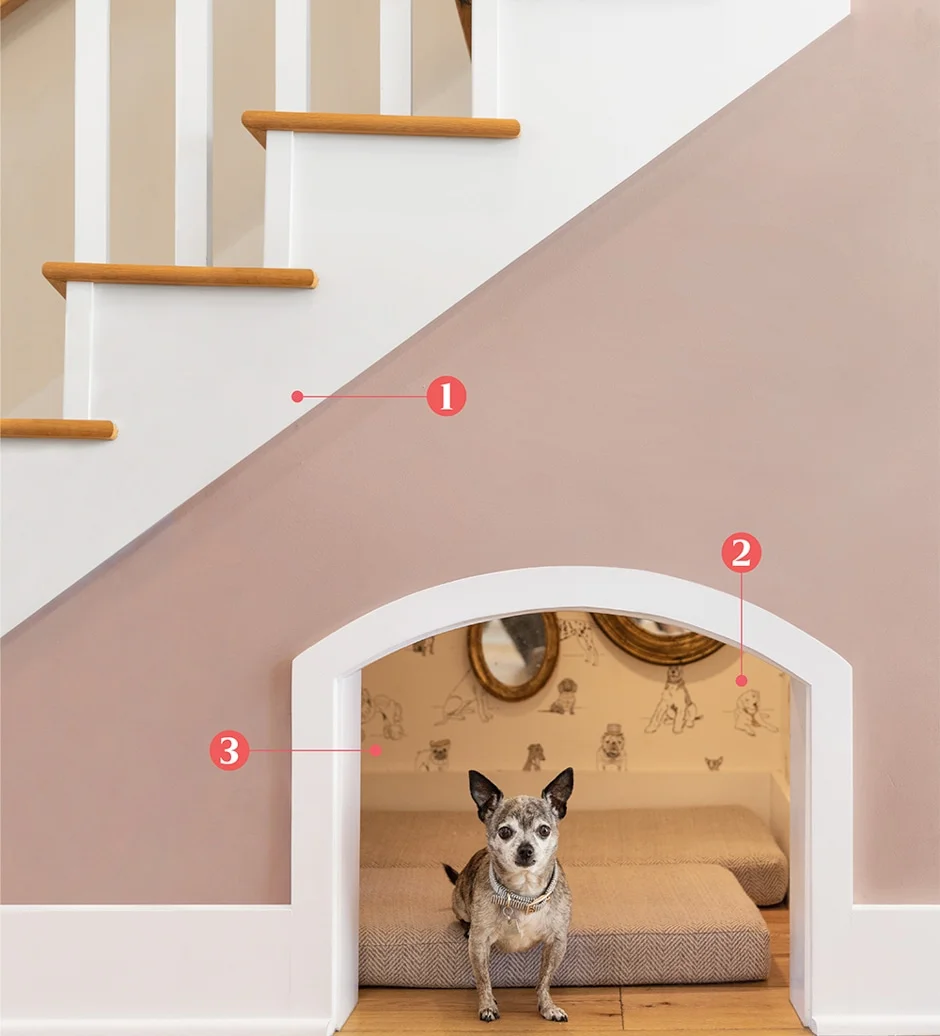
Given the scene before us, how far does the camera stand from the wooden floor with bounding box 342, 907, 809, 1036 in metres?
2.03

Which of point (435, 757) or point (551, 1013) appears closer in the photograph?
point (551, 1013)

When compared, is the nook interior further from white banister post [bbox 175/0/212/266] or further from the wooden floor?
white banister post [bbox 175/0/212/266]

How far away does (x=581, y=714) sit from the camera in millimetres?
3783

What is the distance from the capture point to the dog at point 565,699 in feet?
12.4

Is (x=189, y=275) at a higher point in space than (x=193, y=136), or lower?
→ lower

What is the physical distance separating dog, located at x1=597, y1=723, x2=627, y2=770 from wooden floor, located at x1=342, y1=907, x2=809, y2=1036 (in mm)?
1440

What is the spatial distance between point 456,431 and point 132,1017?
1.26m

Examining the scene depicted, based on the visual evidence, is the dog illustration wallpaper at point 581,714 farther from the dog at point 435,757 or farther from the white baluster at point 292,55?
the white baluster at point 292,55

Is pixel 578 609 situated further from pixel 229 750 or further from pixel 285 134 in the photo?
pixel 285 134

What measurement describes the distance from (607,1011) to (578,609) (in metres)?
0.82

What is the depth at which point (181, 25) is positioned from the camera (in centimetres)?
207

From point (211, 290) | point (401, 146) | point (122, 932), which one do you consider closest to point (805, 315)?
point (401, 146)

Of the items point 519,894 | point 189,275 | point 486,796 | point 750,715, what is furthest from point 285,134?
point 750,715

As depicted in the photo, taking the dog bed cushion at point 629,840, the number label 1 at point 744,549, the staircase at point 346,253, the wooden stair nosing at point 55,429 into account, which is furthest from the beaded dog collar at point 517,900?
the wooden stair nosing at point 55,429
